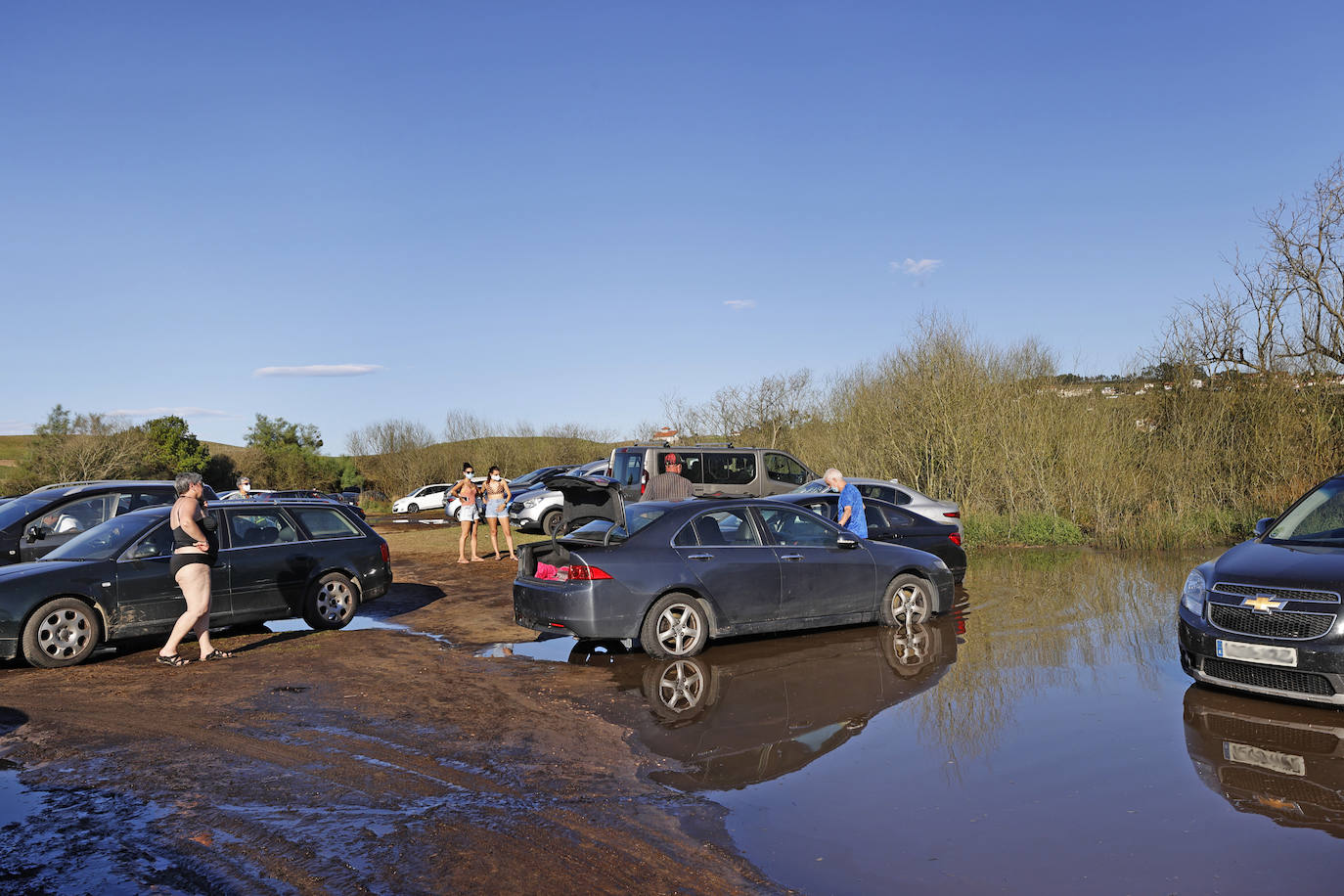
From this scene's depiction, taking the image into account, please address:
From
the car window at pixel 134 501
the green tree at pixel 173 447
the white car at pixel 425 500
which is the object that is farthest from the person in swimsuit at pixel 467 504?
the green tree at pixel 173 447

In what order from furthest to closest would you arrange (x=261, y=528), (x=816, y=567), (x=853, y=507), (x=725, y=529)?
1. (x=853, y=507)
2. (x=261, y=528)
3. (x=816, y=567)
4. (x=725, y=529)

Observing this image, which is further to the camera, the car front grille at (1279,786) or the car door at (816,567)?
the car door at (816,567)

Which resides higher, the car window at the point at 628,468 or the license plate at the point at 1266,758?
the car window at the point at 628,468

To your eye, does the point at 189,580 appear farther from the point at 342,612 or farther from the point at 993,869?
the point at 993,869

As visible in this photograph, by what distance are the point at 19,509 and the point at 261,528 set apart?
4.92 m

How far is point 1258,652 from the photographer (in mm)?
6840

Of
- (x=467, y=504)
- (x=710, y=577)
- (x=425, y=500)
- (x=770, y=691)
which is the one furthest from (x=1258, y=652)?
(x=425, y=500)

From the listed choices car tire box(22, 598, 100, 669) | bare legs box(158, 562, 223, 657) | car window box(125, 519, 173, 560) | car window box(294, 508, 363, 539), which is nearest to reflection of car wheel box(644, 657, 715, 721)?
bare legs box(158, 562, 223, 657)

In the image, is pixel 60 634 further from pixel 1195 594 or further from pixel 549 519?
pixel 549 519

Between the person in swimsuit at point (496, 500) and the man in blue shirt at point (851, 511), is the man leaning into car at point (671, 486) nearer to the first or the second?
the man in blue shirt at point (851, 511)

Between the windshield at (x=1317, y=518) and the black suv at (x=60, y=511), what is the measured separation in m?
12.1

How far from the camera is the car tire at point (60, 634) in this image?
9.21 meters

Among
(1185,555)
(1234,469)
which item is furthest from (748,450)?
(1234,469)

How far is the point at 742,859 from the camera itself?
175 inches
